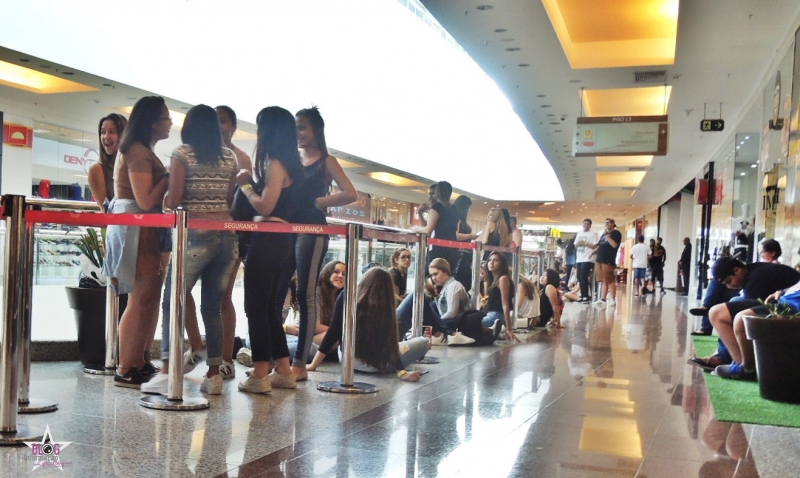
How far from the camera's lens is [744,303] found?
5.46 m

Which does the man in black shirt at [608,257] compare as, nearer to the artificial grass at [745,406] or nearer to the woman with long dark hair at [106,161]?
the artificial grass at [745,406]

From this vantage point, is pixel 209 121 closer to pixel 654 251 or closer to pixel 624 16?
pixel 624 16

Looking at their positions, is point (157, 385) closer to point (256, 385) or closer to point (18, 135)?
point (256, 385)

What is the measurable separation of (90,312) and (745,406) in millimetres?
4087

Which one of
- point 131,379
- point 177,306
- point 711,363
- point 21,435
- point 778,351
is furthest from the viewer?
point 711,363

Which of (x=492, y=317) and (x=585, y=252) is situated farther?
(x=585, y=252)

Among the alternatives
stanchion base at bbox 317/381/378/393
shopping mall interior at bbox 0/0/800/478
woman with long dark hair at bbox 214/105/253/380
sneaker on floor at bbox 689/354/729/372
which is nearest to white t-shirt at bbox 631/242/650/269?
shopping mall interior at bbox 0/0/800/478

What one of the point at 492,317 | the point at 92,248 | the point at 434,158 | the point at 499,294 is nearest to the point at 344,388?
the point at 92,248

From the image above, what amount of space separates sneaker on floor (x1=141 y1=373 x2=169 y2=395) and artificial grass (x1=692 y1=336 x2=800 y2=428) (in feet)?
9.76

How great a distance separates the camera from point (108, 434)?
310cm

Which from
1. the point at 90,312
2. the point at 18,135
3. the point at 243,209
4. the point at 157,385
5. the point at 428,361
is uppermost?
the point at 18,135

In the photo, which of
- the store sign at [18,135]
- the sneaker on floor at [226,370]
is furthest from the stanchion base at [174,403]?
the store sign at [18,135]

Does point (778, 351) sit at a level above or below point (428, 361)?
above

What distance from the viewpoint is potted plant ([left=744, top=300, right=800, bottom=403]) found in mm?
4477
